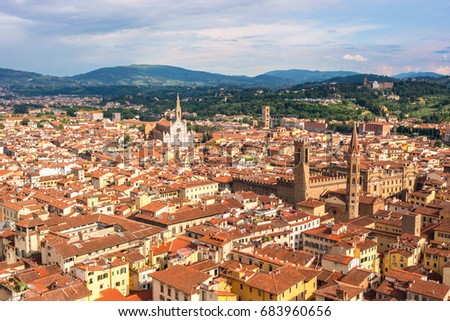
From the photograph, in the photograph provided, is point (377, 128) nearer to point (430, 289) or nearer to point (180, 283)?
point (430, 289)

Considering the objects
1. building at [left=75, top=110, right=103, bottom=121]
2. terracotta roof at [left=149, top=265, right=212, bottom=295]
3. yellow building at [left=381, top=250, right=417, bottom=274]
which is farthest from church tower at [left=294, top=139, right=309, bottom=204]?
building at [left=75, top=110, right=103, bottom=121]

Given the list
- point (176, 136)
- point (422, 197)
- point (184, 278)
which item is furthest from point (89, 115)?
point (184, 278)

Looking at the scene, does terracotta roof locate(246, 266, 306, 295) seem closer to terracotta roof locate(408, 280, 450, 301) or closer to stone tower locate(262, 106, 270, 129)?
terracotta roof locate(408, 280, 450, 301)

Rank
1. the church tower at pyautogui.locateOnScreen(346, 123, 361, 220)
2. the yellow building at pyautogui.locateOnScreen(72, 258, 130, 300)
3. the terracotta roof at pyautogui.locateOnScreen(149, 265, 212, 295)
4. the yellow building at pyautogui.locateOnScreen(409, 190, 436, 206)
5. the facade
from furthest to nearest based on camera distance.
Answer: the facade → the yellow building at pyautogui.locateOnScreen(409, 190, 436, 206) → the church tower at pyautogui.locateOnScreen(346, 123, 361, 220) → the yellow building at pyautogui.locateOnScreen(72, 258, 130, 300) → the terracotta roof at pyautogui.locateOnScreen(149, 265, 212, 295)

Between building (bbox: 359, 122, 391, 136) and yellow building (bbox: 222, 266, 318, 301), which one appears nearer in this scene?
yellow building (bbox: 222, 266, 318, 301)

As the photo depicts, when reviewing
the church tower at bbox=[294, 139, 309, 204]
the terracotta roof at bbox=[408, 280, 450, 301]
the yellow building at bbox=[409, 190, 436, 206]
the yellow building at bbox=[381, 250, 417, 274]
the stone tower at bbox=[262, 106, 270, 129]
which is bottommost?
the yellow building at bbox=[381, 250, 417, 274]

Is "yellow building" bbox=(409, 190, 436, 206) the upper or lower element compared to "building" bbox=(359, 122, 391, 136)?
lower

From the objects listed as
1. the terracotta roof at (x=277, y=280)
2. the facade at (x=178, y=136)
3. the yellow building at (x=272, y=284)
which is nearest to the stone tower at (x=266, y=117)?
the facade at (x=178, y=136)

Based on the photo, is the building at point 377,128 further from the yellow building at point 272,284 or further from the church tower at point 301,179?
the yellow building at point 272,284
